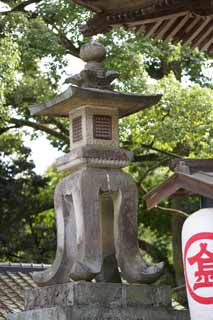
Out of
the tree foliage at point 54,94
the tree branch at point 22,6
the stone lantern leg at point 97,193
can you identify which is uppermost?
the tree branch at point 22,6

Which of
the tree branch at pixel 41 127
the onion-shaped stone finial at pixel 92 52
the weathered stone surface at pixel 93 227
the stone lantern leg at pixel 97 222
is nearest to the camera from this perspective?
the stone lantern leg at pixel 97 222

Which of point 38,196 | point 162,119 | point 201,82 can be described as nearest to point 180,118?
point 162,119

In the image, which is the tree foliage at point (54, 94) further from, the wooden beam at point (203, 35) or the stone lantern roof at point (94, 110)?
the wooden beam at point (203, 35)

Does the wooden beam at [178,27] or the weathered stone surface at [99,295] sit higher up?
the wooden beam at [178,27]

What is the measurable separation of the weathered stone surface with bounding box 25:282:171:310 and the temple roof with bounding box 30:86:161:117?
6.50 feet

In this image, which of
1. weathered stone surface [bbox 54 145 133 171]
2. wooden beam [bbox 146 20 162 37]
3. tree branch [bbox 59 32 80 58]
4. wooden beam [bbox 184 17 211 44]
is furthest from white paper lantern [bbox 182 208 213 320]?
tree branch [bbox 59 32 80 58]

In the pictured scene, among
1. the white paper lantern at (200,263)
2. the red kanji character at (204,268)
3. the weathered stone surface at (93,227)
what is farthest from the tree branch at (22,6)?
the red kanji character at (204,268)

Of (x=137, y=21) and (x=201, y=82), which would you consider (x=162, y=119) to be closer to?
(x=201, y=82)

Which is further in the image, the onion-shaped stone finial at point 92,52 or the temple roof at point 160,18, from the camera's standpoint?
the onion-shaped stone finial at point 92,52

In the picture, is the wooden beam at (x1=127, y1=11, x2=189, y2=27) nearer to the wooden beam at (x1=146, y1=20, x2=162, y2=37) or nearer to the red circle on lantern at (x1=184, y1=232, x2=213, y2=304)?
the wooden beam at (x1=146, y1=20, x2=162, y2=37)

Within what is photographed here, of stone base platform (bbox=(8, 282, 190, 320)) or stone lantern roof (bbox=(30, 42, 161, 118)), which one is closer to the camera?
stone base platform (bbox=(8, 282, 190, 320))

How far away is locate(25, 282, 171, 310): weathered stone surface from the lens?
27.9 ft

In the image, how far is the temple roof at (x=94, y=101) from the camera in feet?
30.0

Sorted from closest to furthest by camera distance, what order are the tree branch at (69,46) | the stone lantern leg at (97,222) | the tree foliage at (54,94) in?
the stone lantern leg at (97,222), the tree foliage at (54,94), the tree branch at (69,46)
